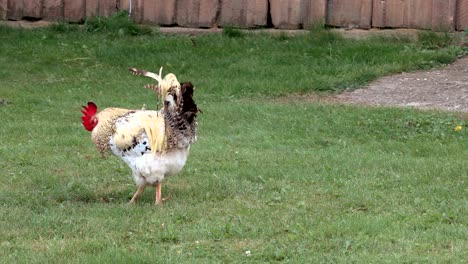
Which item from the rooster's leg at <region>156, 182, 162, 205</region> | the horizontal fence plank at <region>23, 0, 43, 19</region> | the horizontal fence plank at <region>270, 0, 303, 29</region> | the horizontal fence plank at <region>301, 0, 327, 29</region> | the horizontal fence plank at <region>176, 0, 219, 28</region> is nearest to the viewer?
the rooster's leg at <region>156, 182, 162, 205</region>

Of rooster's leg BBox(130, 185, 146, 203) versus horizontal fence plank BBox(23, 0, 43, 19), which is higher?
horizontal fence plank BBox(23, 0, 43, 19)

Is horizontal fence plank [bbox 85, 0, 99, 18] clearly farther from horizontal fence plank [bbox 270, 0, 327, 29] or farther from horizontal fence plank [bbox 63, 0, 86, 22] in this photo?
horizontal fence plank [bbox 270, 0, 327, 29]

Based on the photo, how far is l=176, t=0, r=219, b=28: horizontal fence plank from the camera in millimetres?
16172

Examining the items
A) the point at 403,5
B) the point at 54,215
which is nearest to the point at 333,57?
the point at 403,5

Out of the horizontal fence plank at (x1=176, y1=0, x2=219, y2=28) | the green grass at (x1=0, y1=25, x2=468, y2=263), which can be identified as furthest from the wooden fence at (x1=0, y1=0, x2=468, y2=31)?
the green grass at (x1=0, y1=25, x2=468, y2=263)

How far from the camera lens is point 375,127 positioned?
11242 millimetres

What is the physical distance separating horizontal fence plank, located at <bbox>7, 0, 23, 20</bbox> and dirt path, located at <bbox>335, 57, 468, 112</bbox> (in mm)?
6346

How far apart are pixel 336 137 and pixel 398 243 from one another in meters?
4.05

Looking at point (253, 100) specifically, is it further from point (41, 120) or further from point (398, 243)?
point (398, 243)

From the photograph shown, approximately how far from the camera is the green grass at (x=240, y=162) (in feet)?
23.0

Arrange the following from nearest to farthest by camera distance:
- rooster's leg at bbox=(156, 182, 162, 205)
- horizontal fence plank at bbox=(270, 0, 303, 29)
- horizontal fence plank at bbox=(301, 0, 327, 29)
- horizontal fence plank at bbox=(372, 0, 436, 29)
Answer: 1. rooster's leg at bbox=(156, 182, 162, 205)
2. horizontal fence plank at bbox=(372, 0, 436, 29)
3. horizontal fence plank at bbox=(301, 0, 327, 29)
4. horizontal fence plank at bbox=(270, 0, 303, 29)

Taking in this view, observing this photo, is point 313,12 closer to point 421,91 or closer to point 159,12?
point 159,12

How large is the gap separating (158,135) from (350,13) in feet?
27.6

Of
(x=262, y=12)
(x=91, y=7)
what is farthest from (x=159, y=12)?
(x=262, y=12)
